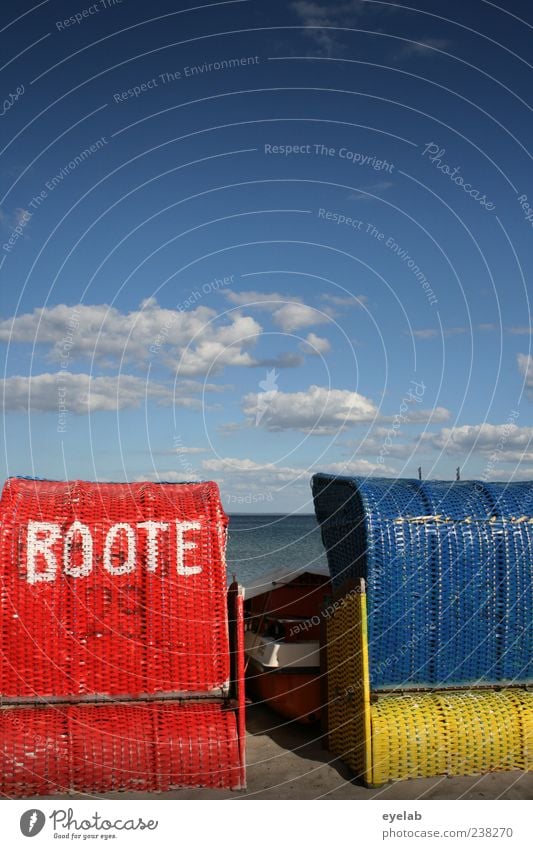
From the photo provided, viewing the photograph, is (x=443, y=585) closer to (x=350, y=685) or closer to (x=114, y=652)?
(x=350, y=685)

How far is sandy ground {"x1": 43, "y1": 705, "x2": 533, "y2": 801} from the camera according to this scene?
8.27 m

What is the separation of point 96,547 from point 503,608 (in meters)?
4.45

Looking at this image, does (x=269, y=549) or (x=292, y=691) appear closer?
(x=292, y=691)

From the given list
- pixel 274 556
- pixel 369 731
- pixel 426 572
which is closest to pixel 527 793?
pixel 369 731

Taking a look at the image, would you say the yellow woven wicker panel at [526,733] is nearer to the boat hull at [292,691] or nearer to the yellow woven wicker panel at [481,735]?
the yellow woven wicker panel at [481,735]

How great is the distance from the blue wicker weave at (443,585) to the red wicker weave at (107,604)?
1.62 metres

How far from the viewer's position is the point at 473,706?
898 cm

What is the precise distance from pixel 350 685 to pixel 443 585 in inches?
57.5

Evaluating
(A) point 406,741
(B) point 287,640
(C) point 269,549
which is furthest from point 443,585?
(C) point 269,549

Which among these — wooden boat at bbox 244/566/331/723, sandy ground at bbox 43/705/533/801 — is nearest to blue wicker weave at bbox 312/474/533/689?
sandy ground at bbox 43/705/533/801

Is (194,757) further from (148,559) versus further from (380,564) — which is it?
(380,564)

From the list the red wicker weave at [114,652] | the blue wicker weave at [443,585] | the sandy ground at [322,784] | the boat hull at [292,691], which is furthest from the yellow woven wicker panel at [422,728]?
the red wicker weave at [114,652]
